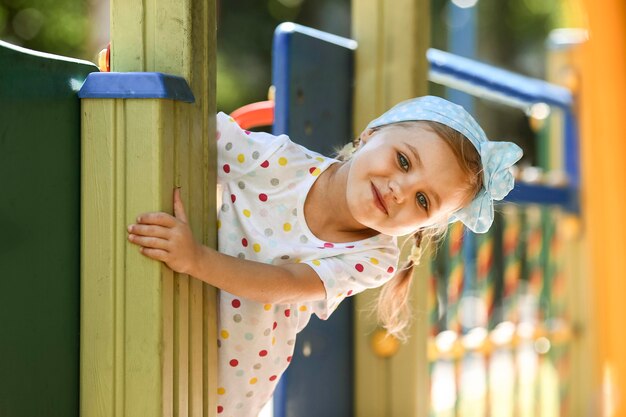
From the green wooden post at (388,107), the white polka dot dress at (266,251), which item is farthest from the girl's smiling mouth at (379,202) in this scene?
the green wooden post at (388,107)

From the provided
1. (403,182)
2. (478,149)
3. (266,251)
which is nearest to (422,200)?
(403,182)

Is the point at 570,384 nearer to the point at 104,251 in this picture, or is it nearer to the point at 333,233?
the point at 333,233

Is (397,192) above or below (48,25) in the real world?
below

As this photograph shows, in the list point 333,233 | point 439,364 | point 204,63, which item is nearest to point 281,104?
point 333,233

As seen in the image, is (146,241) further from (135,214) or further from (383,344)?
(383,344)

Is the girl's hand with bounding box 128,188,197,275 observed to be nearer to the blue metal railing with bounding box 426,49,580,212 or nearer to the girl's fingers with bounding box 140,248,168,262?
the girl's fingers with bounding box 140,248,168,262

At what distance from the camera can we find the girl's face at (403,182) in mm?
1880

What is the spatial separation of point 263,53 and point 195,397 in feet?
33.5

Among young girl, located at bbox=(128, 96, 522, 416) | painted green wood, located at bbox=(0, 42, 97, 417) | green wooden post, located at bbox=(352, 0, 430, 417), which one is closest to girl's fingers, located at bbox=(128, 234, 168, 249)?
painted green wood, located at bbox=(0, 42, 97, 417)

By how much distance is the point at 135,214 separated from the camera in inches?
62.9

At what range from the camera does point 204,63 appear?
1725 millimetres

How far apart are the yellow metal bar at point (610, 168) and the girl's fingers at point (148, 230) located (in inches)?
74.9

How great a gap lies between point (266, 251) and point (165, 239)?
33cm

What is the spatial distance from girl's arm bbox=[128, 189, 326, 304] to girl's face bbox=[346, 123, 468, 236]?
18cm
